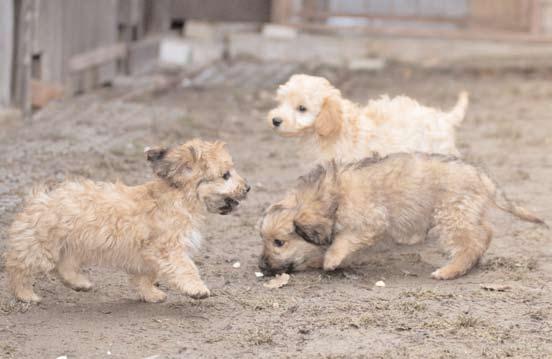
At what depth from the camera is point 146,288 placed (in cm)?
570

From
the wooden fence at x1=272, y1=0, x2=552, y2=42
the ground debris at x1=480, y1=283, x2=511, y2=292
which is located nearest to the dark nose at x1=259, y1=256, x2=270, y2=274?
the ground debris at x1=480, y1=283, x2=511, y2=292

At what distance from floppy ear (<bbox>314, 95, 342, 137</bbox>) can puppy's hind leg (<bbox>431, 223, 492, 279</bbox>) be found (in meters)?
1.35

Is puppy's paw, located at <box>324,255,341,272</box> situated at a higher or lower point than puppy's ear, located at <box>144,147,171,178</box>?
lower

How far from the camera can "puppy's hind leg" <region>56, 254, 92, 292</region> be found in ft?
17.8

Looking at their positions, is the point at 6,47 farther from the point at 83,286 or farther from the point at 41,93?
the point at 83,286

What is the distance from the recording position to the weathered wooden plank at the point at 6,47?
1055 cm

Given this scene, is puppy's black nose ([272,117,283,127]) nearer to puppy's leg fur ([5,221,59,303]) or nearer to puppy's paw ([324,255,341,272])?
puppy's paw ([324,255,341,272])

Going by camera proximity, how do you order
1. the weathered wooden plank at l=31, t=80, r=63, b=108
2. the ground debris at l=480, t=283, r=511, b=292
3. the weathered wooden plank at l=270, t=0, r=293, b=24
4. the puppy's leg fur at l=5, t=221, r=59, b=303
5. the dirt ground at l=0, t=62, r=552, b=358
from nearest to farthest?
the dirt ground at l=0, t=62, r=552, b=358, the puppy's leg fur at l=5, t=221, r=59, b=303, the ground debris at l=480, t=283, r=511, b=292, the weathered wooden plank at l=31, t=80, r=63, b=108, the weathered wooden plank at l=270, t=0, r=293, b=24

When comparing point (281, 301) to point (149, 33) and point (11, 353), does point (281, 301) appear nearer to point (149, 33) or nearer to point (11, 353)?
point (11, 353)

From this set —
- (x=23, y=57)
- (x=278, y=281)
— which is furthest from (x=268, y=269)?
(x=23, y=57)

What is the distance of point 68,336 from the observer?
5.11 metres

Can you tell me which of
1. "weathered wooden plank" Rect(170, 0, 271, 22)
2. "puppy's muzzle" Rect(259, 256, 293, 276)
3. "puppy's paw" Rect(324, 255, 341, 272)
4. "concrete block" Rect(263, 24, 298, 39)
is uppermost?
"weathered wooden plank" Rect(170, 0, 271, 22)

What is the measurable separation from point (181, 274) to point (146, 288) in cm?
48

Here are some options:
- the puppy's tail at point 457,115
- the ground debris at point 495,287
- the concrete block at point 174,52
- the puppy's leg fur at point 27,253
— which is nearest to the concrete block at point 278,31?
the concrete block at point 174,52
